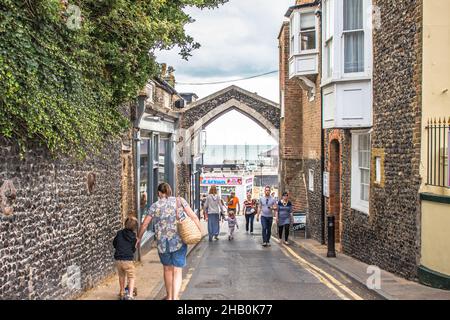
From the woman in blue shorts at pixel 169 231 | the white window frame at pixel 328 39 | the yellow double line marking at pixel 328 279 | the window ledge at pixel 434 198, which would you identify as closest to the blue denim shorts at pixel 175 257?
the woman in blue shorts at pixel 169 231

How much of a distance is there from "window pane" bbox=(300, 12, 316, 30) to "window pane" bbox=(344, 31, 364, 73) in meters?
7.59

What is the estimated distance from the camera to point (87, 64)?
30.3 ft

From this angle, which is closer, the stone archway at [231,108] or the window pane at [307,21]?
the window pane at [307,21]

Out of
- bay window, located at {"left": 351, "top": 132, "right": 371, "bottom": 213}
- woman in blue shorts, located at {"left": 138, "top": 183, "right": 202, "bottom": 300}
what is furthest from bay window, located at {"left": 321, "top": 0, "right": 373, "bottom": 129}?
woman in blue shorts, located at {"left": 138, "top": 183, "right": 202, "bottom": 300}

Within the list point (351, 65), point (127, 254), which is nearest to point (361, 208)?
point (351, 65)

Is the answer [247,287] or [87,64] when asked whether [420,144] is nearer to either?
[247,287]

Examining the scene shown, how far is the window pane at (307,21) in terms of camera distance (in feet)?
68.5

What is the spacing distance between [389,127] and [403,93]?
42.5 inches

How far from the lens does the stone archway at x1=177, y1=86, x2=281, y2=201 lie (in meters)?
29.3

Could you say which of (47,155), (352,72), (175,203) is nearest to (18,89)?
(47,155)

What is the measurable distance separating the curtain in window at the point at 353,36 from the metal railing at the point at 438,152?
12.5ft

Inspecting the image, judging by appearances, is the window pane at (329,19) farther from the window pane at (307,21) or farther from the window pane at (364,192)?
the window pane at (307,21)

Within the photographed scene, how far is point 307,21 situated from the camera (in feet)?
68.7

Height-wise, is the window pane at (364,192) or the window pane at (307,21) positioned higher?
the window pane at (307,21)
